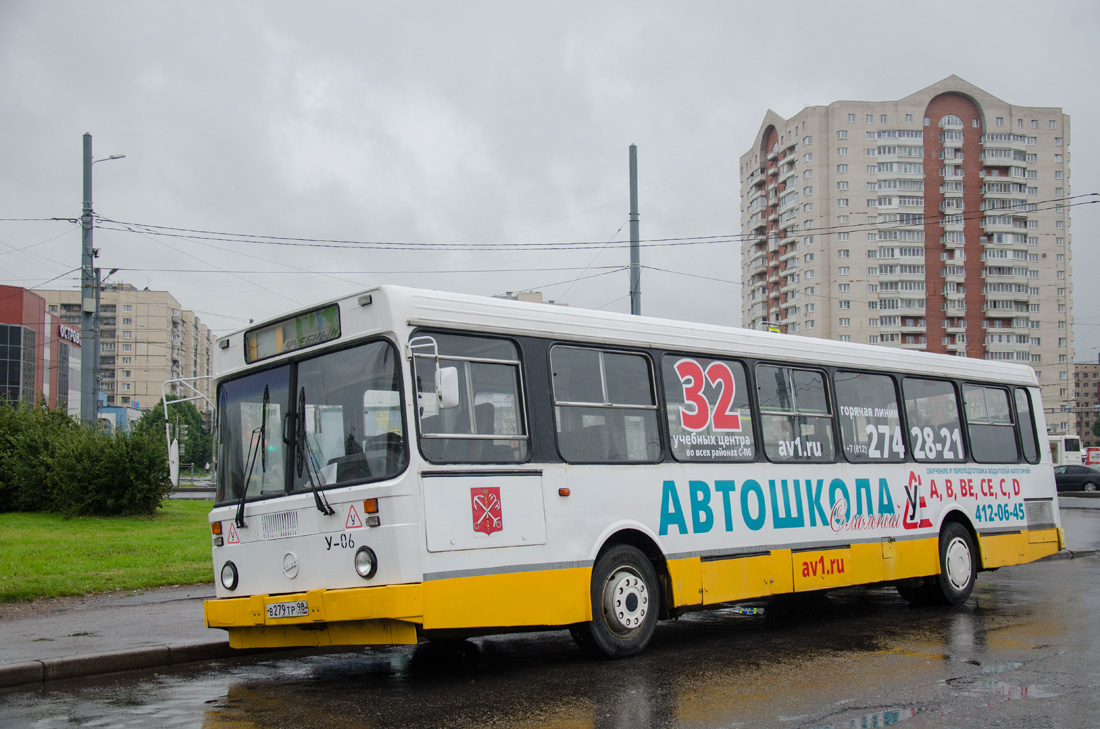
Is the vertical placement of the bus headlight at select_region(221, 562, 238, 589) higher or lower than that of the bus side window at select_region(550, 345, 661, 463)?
lower

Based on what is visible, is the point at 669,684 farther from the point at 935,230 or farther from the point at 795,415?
the point at 935,230

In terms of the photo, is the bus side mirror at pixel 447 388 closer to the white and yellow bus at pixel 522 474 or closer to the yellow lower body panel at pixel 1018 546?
the white and yellow bus at pixel 522 474

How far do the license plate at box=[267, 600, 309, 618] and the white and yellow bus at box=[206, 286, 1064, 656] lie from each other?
0.8 inches

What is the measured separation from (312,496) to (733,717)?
11.2ft

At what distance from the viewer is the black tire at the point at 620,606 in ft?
27.4

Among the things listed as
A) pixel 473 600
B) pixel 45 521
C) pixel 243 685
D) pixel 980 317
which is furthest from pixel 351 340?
pixel 980 317

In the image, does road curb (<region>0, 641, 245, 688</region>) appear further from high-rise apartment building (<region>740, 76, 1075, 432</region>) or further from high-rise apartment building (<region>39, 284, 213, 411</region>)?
high-rise apartment building (<region>39, 284, 213, 411</region>)

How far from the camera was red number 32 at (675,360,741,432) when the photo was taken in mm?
9672

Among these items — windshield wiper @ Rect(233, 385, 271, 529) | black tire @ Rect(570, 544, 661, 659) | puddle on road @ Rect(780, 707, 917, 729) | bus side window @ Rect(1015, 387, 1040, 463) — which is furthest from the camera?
bus side window @ Rect(1015, 387, 1040, 463)

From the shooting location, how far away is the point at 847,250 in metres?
108

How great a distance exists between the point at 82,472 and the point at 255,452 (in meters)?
18.5

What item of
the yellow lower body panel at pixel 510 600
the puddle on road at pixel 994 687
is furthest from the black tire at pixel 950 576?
the yellow lower body panel at pixel 510 600

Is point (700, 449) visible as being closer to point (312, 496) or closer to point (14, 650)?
point (312, 496)

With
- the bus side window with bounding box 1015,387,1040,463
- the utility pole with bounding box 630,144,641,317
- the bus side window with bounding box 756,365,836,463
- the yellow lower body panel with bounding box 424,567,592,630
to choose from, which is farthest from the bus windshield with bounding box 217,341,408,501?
the utility pole with bounding box 630,144,641,317
